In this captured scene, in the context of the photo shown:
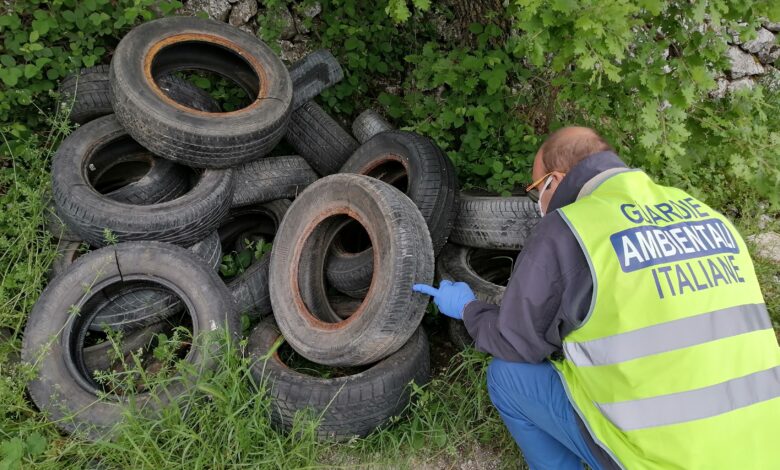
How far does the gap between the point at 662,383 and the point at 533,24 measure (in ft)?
5.80

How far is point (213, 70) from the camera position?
13.7 ft

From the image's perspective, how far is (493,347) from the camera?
7.94 feet

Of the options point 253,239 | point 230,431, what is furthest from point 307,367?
point 253,239

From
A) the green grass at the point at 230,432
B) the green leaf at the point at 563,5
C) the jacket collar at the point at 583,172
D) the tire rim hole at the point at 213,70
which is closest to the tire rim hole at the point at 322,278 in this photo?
the green grass at the point at 230,432

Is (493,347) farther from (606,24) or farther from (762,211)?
(762,211)

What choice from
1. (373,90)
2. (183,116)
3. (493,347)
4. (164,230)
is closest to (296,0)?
(373,90)

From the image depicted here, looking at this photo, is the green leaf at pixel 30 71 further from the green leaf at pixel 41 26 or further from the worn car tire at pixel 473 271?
the worn car tire at pixel 473 271

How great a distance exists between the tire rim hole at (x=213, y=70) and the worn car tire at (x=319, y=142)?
1.31 feet

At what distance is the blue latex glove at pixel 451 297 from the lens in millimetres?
2867

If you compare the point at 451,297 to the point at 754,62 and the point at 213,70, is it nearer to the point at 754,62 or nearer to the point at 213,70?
the point at 213,70

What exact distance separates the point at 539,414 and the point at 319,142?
101 inches

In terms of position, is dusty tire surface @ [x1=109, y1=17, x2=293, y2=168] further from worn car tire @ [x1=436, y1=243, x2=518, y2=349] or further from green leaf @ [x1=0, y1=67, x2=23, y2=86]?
worn car tire @ [x1=436, y1=243, x2=518, y2=349]

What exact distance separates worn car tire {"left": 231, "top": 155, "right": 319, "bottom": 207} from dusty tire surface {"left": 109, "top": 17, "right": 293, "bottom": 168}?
0.17 m

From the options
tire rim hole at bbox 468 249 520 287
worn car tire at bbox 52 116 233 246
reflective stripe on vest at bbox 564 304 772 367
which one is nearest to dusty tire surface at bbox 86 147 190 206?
worn car tire at bbox 52 116 233 246
